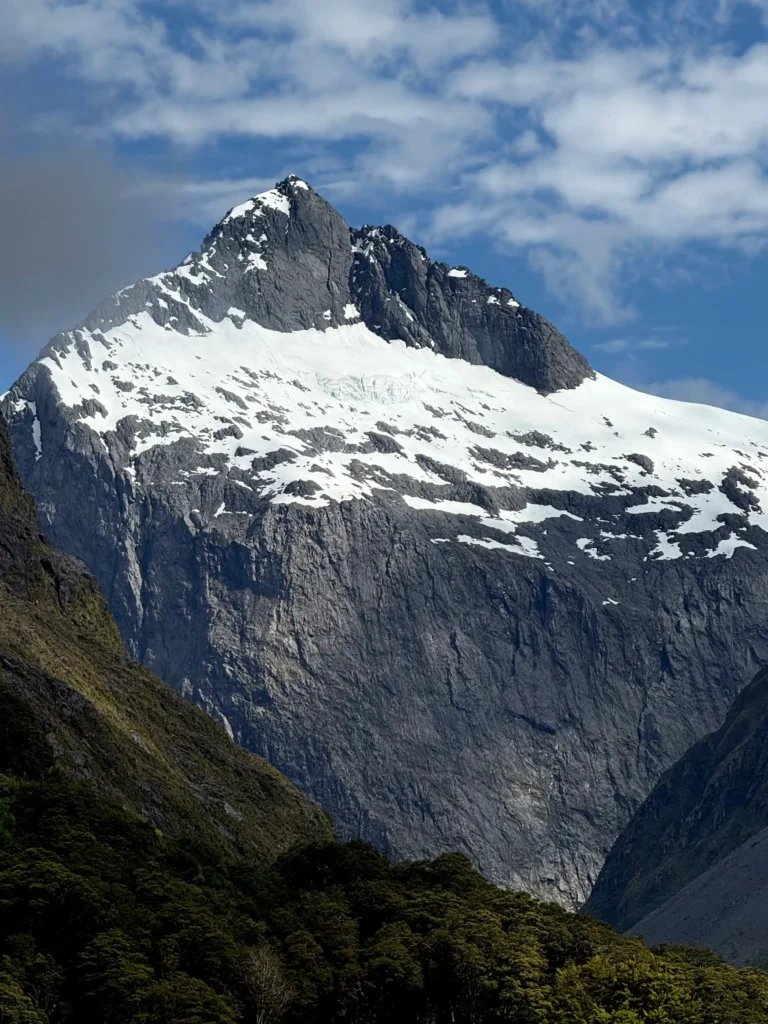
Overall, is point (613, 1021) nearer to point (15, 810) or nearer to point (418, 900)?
point (418, 900)

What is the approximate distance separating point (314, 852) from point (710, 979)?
34.8 metres

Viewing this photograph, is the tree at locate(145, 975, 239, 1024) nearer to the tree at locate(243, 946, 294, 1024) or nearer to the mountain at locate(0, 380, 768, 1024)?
the mountain at locate(0, 380, 768, 1024)

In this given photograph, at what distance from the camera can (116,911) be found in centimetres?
11031

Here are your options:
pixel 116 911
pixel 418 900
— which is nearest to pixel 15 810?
pixel 116 911

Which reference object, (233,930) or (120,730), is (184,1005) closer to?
(233,930)

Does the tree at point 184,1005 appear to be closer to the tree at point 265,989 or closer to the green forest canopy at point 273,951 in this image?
the green forest canopy at point 273,951

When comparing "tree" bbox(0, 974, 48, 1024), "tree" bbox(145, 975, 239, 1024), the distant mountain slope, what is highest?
the distant mountain slope

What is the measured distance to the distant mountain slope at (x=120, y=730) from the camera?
15412 cm

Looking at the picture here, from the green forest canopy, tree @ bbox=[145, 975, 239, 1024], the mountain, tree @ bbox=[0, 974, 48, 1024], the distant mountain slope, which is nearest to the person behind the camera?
tree @ bbox=[0, 974, 48, 1024]

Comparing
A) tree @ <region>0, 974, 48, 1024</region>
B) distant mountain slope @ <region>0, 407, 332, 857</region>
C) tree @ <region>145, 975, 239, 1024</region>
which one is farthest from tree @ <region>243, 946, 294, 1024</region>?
distant mountain slope @ <region>0, 407, 332, 857</region>

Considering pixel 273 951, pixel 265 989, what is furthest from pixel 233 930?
pixel 265 989

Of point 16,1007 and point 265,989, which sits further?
point 265,989

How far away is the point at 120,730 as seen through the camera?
16788 cm

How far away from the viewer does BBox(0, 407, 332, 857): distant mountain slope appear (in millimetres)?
154125
